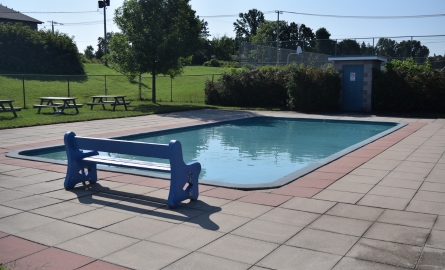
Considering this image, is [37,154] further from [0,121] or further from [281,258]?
[281,258]

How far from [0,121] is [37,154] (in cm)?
677

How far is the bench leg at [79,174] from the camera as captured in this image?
6.96m

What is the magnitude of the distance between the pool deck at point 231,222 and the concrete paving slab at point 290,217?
13 mm

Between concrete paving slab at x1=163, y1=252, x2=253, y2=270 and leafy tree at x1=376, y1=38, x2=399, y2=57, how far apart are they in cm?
2683

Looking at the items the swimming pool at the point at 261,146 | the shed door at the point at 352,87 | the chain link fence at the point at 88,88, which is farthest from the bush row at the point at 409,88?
the chain link fence at the point at 88,88

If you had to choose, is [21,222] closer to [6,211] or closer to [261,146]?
[6,211]

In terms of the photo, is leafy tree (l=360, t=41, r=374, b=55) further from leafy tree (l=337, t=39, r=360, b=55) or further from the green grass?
the green grass

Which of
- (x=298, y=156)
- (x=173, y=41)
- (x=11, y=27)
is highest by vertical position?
(x=11, y=27)

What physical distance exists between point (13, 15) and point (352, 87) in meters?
54.3

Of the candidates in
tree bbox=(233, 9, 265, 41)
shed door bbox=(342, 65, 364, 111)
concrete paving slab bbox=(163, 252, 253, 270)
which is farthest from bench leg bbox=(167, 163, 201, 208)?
tree bbox=(233, 9, 265, 41)

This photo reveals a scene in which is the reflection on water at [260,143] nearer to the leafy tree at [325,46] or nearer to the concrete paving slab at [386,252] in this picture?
the concrete paving slab at [386,252]

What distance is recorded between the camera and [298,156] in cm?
1157

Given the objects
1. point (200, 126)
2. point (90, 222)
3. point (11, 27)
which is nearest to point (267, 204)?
point (90, 222)

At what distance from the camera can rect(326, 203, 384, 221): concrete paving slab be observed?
5578 mm
